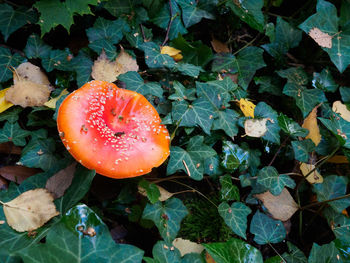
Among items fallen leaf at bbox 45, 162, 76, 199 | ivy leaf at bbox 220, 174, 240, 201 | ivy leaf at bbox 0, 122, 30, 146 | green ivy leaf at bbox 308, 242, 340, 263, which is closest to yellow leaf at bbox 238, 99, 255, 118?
ivy leaf at bbox 220, 174, 240, 201

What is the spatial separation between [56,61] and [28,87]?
28cm

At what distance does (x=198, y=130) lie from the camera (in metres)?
1.78

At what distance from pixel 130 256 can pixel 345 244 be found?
114 cm

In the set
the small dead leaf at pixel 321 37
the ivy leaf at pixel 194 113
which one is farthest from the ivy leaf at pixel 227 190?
the small dead leaf at pixel 321 37

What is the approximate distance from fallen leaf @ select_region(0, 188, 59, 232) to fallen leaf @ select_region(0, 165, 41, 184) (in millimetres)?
331

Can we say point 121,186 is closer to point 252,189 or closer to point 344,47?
point 252,189

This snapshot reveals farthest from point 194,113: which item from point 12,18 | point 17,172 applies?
point 12,18

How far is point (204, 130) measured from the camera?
1.65 m

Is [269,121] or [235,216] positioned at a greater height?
[269,121]

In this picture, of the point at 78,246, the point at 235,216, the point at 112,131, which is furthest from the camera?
the point at 235,216

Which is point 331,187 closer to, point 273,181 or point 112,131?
point 273,181

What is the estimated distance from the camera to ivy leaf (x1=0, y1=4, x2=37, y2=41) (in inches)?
74.4

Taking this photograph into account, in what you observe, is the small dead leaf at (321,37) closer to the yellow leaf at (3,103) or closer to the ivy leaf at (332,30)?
the ivy leaf at (332,30)

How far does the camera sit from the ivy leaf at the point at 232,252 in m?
1.18
